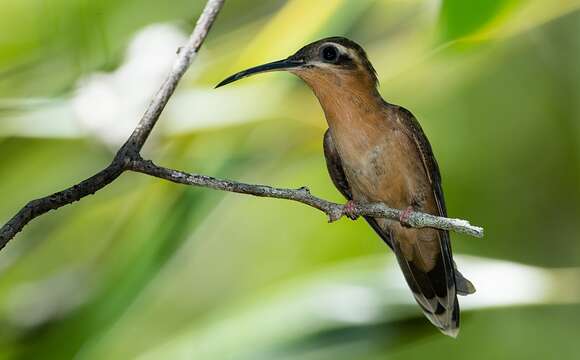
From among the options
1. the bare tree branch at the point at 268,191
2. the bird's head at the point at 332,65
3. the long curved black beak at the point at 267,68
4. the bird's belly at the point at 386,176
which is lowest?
the bare tree branch at the point at 268,191

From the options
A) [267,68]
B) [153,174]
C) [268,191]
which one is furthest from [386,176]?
[153,174]

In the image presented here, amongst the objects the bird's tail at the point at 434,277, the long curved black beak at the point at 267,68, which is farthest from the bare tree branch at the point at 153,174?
the bird's tail at the point at 434,277

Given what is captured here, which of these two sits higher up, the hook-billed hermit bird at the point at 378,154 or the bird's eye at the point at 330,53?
the bird's eye at the point at 330,53

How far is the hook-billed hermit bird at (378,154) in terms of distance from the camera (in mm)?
2514

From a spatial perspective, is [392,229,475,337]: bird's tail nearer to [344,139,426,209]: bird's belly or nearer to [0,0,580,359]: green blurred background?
[0,0,580,359]: green blurred background

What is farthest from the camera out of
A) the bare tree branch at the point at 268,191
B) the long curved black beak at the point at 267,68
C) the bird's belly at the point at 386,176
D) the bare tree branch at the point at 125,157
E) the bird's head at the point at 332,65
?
the bird's belly at the point at 386,176

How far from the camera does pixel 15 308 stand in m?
2.99

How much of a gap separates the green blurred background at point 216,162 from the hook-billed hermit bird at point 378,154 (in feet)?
0.40

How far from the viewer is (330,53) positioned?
250 centimetres

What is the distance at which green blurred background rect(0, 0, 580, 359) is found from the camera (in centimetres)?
271

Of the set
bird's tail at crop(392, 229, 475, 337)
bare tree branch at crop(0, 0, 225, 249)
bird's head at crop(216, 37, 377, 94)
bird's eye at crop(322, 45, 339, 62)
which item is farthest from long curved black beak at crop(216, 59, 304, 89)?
bird's tail at crop(392, 229, 475, 337)

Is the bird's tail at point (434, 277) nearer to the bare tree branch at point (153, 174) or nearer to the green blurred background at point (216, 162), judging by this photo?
the green blurred background at point (216, 162)

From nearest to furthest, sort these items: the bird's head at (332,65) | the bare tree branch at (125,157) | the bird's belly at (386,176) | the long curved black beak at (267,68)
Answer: the bare tree branch at (125,157) → the long curved black beak at (267,68) → the bird's head at (332,65) → the bird's belly at (386,176)

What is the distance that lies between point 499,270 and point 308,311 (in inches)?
25.0
